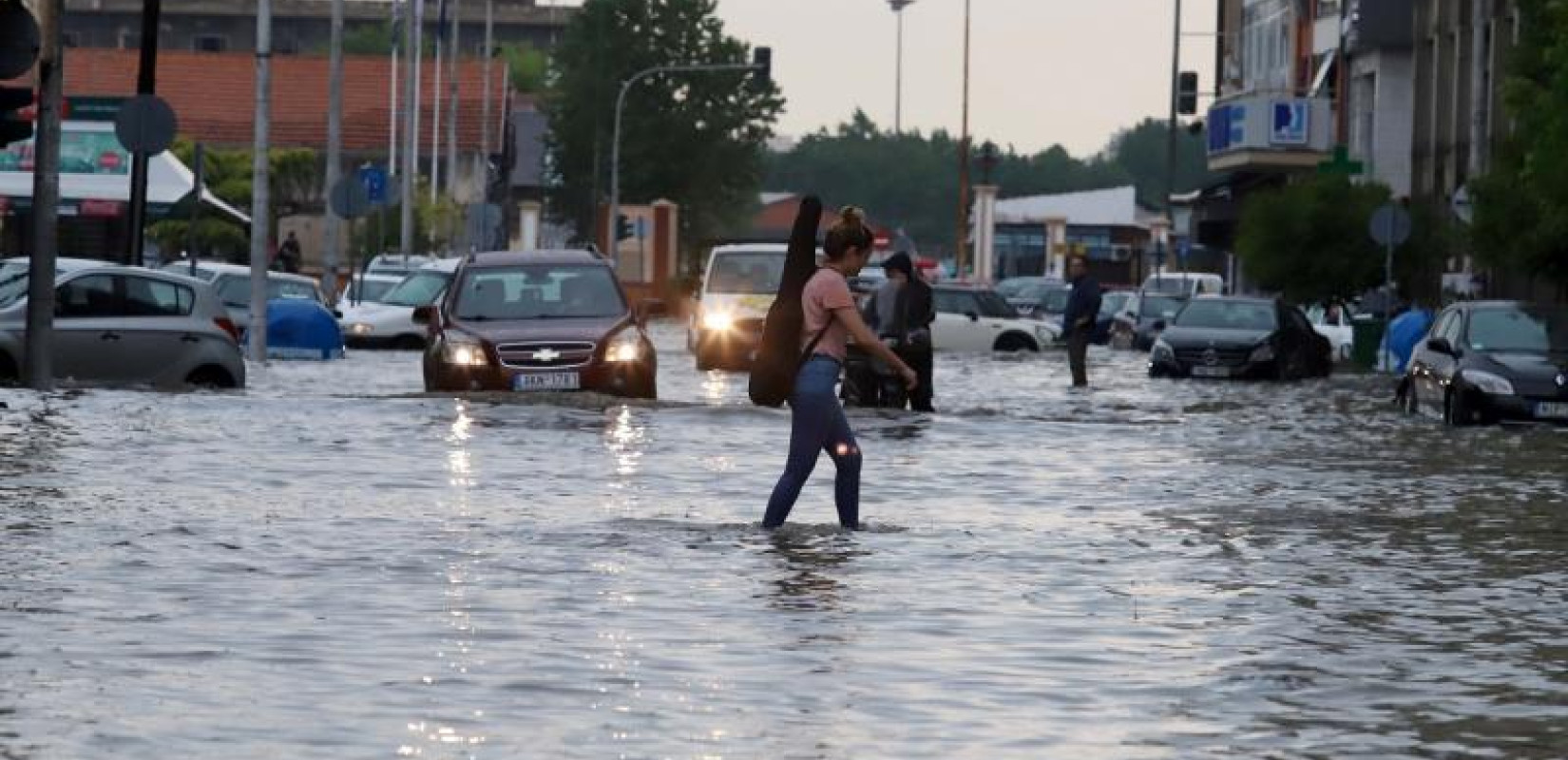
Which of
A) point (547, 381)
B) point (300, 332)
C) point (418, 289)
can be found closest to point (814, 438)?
point (547, 381)

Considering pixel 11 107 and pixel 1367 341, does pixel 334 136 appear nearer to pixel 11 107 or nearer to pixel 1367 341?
pixel 1367 341

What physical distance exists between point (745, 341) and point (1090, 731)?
3559 centimetres

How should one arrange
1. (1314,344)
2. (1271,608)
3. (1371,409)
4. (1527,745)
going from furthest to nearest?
(1314,344), (1371,409), (1271,608), (1527,745)

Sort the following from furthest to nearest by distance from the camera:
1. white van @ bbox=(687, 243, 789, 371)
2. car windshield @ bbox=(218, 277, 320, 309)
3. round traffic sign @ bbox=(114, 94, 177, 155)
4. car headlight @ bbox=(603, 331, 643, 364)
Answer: car windshield @ bbox=(218, 277, 320, 309)
white van @ bbox=(687, 243, 789, 371)
round traffic sign @ bbox=(114, 94, 177, 155)
car headlight @ bbox=(603, 331, 643, 364)

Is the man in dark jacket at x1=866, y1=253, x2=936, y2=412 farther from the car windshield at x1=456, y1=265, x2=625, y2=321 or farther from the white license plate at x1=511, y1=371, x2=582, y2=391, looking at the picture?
the white license plate at x1=511, y1=371, x2=582, y2=391

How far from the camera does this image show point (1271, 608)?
1477 centimetres

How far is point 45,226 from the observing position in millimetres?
30688

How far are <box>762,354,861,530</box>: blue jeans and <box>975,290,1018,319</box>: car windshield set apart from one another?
44.8m

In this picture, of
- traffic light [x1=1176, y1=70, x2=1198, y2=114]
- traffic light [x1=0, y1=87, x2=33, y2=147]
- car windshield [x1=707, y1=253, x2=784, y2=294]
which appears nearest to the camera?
traffic light [x1=0, y1=87, x2=33, y2=147]

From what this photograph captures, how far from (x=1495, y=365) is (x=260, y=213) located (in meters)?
16.8

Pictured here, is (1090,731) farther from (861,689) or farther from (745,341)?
(745,341)

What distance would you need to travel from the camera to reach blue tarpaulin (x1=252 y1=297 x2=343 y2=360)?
157ft

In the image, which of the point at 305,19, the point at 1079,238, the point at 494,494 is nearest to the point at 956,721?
the point at 494,494

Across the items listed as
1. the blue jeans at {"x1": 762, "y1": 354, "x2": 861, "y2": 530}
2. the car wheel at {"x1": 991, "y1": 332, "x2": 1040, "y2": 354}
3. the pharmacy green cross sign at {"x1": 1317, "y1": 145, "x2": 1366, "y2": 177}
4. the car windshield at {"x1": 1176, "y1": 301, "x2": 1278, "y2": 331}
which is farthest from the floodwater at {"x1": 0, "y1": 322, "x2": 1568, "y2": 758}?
the pharmacy green cross sign at {"x1": 1317, "y1": 145, "x2": 1366, "y2": 177}
